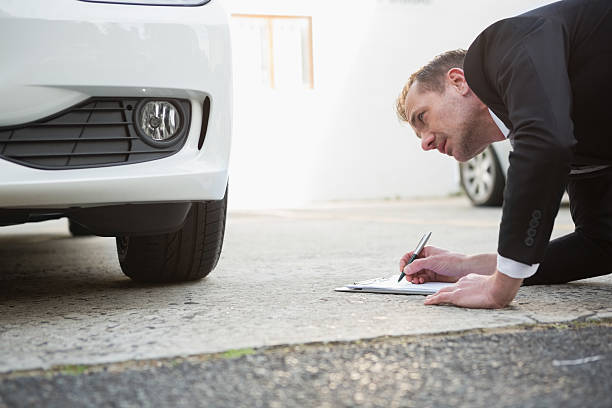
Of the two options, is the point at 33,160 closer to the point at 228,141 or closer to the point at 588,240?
the point at 228,141

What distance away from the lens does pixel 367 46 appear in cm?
1078

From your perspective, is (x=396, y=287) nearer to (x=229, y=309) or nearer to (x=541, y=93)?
(x=229, y=309)

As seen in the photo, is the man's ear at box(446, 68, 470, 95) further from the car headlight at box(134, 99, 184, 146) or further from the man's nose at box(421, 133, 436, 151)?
the car headlight at box(134, 99, 184, 146)

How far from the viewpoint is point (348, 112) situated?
428 inches

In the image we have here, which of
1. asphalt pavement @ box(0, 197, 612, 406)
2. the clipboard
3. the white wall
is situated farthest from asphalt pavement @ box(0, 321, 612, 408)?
the white wall

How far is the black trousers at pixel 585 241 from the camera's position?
2.40 meters

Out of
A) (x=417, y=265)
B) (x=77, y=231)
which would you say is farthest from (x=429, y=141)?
→ (x=77, y=231)

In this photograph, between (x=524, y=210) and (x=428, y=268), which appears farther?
(x=428, y=268)

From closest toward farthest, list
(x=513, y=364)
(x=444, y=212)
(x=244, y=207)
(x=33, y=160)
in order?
(x=513, y=364), (x=33, y=160), (x=444, y=212), (x=244, y=207)

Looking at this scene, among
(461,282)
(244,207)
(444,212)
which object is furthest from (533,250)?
(244,207)

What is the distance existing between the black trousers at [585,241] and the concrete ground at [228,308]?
0.17ft

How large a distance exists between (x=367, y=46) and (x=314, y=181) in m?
1.87

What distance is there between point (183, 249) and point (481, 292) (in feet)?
3.36

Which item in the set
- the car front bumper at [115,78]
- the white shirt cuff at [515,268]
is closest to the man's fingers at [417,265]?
Answer: the white shirt cuff at [515,268]
